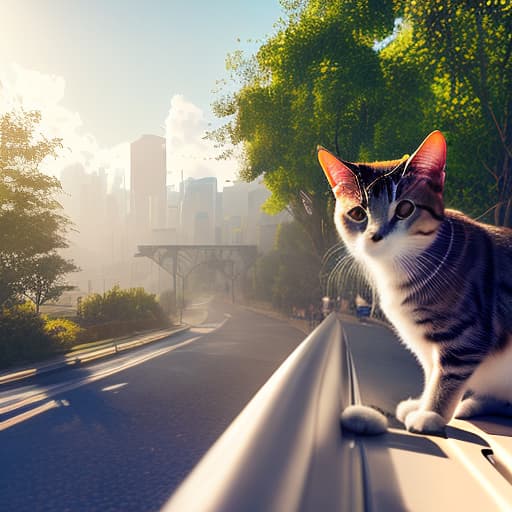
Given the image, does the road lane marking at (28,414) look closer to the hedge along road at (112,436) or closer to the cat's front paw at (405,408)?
the hedge along road at (112,436)

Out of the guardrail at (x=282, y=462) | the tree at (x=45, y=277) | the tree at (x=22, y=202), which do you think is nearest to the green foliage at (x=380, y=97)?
the guardrail at (x=282, y=462)

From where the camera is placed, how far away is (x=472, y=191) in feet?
35.3

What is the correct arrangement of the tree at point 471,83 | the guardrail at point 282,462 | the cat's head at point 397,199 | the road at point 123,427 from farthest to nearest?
the tree at point 471,83
the road at point 123,427
the cat's head at point 397,199
the guardrail at point 282,462

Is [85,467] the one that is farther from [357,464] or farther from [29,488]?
[357,464]

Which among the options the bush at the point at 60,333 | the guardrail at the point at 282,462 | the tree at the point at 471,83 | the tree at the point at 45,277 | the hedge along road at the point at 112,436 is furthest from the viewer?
the tree at the point at 45,277

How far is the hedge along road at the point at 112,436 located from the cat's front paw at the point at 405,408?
7.81 ft

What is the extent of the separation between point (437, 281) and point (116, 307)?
34.6 meters

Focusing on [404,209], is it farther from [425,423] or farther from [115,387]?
[115,387]

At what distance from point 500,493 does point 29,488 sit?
151 inches

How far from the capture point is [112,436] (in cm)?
535

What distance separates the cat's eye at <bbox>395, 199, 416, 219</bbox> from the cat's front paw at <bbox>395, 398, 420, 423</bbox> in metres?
0.76

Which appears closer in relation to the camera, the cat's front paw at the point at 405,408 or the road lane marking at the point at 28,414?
the cat's front paw at the point at 405,408

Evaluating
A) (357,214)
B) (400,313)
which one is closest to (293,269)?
(357,214)

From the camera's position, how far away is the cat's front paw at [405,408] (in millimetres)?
1450
